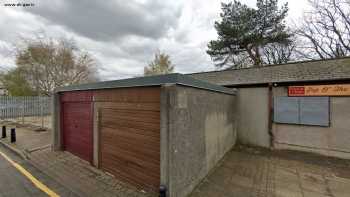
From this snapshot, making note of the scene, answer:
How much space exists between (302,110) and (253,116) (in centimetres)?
199

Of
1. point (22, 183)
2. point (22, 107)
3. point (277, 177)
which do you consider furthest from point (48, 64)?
point (277, 177)

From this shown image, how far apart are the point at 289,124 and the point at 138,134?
6.98 meters

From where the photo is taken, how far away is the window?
7.01 m

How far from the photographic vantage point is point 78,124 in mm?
6188

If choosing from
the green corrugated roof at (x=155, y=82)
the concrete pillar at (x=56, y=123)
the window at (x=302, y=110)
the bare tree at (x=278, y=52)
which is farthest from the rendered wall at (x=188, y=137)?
the bare tree at (x=278, y=52)

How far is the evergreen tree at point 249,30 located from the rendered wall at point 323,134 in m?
10.9

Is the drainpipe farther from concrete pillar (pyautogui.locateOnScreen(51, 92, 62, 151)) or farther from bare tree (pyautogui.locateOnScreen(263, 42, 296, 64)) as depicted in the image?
bare tree (pyautogui.locateOnScreen(263, 42, 296, 64))

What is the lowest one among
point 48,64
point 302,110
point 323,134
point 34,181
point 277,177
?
point 277,177

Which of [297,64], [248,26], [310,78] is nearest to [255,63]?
[248,26]

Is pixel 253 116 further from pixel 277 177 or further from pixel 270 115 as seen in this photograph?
pixel 277 177

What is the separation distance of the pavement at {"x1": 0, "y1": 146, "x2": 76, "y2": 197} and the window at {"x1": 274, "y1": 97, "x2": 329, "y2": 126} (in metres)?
8.24

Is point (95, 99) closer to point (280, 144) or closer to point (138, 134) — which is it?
point (138, 134)

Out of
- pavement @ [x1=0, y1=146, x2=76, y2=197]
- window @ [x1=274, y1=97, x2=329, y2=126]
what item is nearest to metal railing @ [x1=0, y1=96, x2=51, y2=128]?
pavement @ [x1=0, y1=146, x2=76, y2=197]

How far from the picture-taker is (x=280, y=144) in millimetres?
7938
